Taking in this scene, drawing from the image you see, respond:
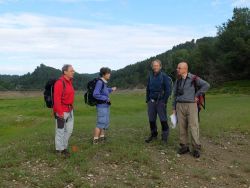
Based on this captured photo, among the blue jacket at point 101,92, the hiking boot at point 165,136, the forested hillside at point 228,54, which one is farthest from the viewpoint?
the forested hillside at point 228,54

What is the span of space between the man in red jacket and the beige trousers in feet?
10.6

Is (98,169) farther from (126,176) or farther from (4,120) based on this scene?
(4,120)

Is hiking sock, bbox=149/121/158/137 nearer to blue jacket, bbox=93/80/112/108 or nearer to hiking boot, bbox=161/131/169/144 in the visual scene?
hiking boot, bbox=161/131/169/144

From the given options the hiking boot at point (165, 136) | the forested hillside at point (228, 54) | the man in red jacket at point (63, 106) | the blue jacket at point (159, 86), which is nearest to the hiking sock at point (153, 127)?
the hiking boot at point (165, 136)

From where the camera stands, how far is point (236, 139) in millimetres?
16359

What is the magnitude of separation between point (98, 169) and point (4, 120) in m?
19.3

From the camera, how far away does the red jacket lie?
1173 cm

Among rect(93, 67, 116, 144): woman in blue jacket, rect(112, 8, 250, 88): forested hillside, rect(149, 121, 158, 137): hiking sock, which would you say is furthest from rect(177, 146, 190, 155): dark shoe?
rect(112, 8, 250, 88): forested hillside

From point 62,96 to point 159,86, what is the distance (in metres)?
3.19

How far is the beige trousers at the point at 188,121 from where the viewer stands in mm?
12453

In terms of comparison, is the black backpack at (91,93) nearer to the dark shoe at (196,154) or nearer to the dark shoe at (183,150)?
the dark shoe at (183,150)

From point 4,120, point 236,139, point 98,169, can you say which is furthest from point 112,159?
point 4,120

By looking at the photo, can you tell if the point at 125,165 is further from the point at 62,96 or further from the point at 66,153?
the point at 62,96

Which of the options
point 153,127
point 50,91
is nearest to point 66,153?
point 50,91
